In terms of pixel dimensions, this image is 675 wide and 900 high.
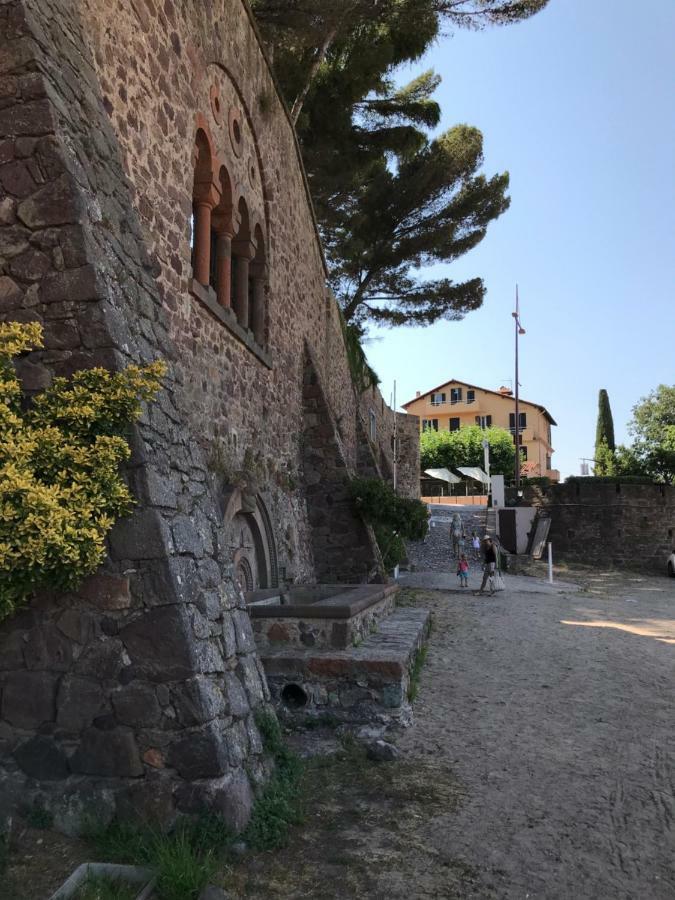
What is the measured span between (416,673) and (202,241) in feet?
15.8

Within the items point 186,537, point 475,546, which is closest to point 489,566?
point 475,546

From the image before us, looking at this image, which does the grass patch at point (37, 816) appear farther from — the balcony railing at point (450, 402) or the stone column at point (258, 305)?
the balcony railing at point (450, 402)

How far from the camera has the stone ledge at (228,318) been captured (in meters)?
6.36

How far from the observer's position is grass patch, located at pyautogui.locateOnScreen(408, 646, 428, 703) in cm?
568

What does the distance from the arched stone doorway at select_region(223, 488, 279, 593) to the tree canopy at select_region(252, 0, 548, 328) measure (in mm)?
9021

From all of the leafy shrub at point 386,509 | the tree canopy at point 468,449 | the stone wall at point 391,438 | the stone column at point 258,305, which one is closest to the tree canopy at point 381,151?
the stone wall at point 391,438

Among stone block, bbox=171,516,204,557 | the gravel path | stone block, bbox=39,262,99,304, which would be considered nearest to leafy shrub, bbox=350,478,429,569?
the gravel path

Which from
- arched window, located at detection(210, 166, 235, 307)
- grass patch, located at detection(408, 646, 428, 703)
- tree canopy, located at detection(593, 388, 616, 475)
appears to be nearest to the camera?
grass patch, located at detection(408, 646, 428, 703)

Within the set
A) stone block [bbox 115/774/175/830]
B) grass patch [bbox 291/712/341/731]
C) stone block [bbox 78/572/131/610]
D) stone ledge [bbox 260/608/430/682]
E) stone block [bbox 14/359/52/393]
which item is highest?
stone block [bbox 14/359/52/393]

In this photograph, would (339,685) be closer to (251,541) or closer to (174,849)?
(174,849)

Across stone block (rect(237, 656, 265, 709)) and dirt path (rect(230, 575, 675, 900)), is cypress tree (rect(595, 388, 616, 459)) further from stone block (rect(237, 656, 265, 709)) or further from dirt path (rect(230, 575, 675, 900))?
stone block (rect(237, 656, 265, 709))

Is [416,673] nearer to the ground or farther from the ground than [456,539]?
nearer to the ground

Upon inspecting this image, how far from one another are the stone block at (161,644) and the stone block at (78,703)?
23 cm

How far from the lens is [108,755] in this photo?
9.86 ft
